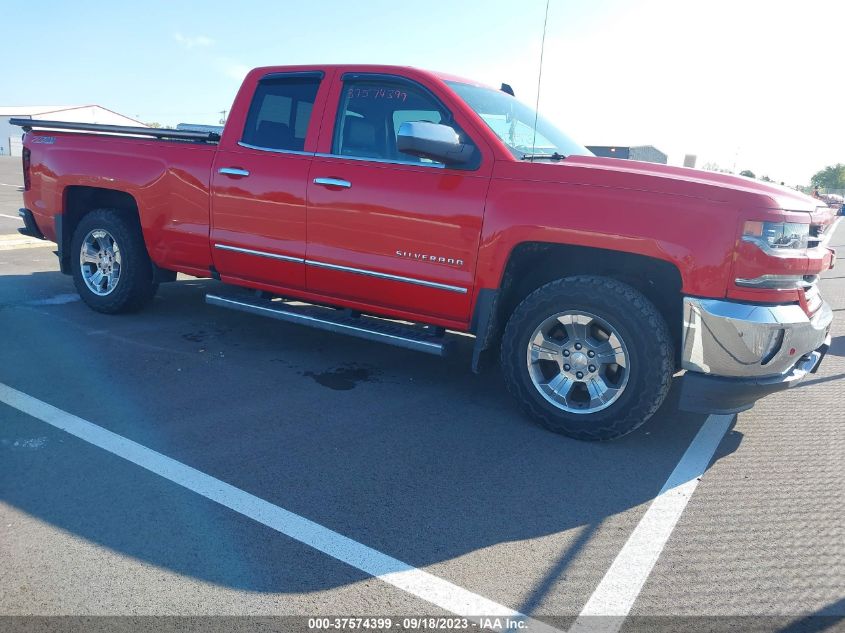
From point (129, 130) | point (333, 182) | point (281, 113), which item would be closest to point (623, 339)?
point (333, 182)

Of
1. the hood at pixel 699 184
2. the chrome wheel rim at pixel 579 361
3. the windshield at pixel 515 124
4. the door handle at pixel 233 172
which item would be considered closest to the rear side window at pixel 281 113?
the door handle at pixel 233 172

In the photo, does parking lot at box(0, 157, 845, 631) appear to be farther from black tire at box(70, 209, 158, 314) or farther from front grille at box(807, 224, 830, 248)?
front grille at box(807, 224, 830, 248)

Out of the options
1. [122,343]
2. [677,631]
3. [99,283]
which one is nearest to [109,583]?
[677,631]

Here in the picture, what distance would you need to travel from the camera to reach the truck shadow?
2.91 m

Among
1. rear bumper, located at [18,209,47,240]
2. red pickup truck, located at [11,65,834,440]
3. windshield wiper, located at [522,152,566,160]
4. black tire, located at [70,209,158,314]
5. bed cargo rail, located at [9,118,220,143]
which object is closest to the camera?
red pickup truck, located at [11,65,834,440]

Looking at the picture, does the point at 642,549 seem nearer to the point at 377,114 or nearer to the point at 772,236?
the point at 772,236

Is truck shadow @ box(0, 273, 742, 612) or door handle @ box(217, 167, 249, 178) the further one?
door handle @ box(217, 167, 249, 178)

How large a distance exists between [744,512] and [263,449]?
2470 mm

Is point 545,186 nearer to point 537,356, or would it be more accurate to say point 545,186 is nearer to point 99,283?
point 537,356

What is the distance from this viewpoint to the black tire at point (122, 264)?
6.00 m

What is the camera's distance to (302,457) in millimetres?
3713

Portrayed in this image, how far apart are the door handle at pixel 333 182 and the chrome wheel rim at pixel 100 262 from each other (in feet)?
7.68

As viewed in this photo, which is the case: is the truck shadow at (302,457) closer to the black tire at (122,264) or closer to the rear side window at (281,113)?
the black tire at (122,264)

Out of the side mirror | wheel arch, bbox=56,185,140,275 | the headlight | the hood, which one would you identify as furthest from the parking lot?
the side mirror
